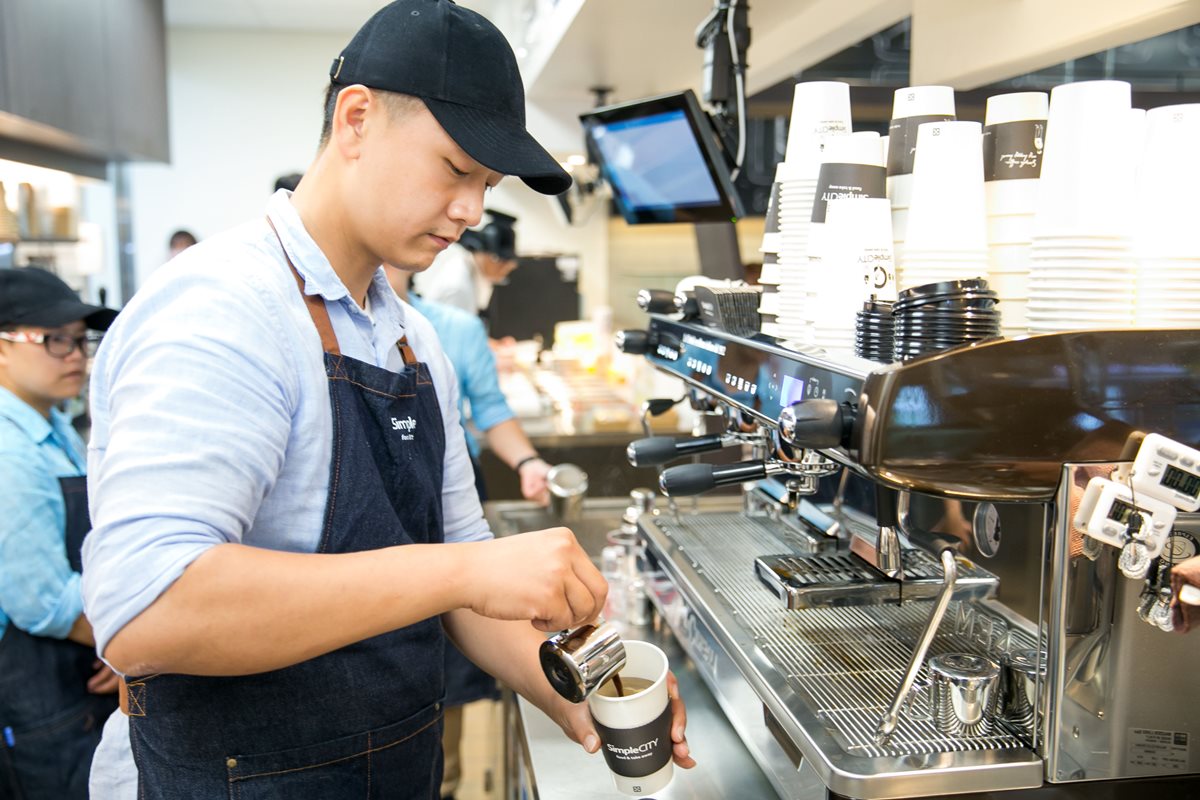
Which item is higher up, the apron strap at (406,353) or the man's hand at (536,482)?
the apron strap at (406,353)

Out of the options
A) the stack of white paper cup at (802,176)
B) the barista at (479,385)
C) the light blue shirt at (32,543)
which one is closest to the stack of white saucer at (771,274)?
the stack of white paper cup at (802,176)

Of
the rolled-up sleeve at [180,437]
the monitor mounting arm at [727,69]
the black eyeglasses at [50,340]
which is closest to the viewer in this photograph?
the rolled-up sleeve at [180,437]

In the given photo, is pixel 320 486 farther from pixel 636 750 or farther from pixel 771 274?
pixel 771 274

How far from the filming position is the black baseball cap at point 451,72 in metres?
1.03

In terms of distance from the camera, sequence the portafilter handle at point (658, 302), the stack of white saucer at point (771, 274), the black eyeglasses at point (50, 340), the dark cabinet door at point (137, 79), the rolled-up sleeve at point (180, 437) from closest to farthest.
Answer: the rolled-up sleeve at point (180, 437) < the stack of white saucer at point (771, 274) < the portafilter handle at point (658, 302) < the black eyeglasses at point (50, 340) < the dark cabinet door at point (137, 79)

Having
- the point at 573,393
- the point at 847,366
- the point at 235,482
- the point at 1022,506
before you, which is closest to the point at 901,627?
the point at 1022,506

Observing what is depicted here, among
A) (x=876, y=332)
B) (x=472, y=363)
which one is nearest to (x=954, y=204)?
(x=876, y=332)

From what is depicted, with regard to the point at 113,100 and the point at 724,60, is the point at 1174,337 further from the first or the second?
the point at 113,100

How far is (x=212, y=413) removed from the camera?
2.89 feet

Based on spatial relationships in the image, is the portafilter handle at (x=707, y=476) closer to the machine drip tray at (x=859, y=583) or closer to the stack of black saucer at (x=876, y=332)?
the machine drip tray at (x=859, y=583)

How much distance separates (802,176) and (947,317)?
1.49 feet

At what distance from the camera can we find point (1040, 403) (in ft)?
2.95

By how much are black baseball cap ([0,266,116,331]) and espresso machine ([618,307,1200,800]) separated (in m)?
1.66

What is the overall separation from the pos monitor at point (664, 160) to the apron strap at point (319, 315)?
857 millimetres
